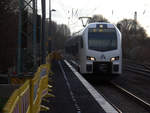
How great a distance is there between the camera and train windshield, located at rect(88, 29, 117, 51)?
15.6 metres

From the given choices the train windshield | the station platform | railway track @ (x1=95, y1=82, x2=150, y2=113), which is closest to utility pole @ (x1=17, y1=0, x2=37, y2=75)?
the train windshield

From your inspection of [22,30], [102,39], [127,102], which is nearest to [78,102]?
[127,102]

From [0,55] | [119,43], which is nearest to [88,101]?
[119,43]

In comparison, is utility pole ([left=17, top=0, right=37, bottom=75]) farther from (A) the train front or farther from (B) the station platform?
(B) the station platform

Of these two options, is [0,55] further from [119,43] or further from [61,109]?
[61,109]

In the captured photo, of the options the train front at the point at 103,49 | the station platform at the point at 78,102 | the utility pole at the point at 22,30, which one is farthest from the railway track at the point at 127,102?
the utility pole at the point at 22,30

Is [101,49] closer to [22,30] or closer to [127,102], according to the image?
[22,30]

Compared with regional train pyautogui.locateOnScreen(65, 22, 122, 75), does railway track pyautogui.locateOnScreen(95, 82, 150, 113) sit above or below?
below

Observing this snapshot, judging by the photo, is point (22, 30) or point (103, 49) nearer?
point (103, 49)

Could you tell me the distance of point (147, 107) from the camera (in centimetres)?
946

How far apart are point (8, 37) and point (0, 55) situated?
3295 mm

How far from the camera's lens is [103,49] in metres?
15.5

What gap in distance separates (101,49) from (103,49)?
0.10m

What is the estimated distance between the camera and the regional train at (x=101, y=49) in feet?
49.8
